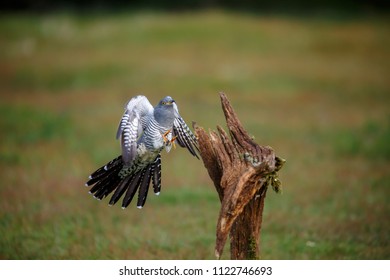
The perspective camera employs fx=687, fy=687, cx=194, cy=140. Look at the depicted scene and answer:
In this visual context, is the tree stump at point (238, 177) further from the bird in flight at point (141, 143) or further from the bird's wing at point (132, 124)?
the bird's wing at point (132, 124)

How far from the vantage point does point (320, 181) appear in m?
12.4

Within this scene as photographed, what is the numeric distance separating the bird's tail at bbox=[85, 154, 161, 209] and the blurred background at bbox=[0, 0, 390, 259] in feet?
6.13

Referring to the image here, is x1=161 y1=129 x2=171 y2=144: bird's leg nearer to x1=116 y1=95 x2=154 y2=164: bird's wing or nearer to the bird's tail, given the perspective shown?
x1=116 y1=95 x2=154 y2=164: bird's wing

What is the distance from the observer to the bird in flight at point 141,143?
5.94 meters

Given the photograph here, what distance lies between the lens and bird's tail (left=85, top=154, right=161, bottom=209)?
636cm

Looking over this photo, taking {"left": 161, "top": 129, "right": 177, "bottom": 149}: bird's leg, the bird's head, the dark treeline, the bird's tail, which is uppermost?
the dark treeline

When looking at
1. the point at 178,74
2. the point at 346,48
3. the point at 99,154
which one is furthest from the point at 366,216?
the point at 346,48

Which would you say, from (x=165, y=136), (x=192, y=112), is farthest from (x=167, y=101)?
(x=192, y=112)

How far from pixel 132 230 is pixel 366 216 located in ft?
11.3

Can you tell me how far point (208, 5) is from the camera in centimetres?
3644

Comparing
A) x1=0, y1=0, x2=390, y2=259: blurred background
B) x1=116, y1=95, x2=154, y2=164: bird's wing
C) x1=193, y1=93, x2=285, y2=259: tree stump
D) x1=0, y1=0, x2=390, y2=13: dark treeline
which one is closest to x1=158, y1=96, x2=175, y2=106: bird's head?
x1=116, y1=95, x2=154, y2=164: bird's wing

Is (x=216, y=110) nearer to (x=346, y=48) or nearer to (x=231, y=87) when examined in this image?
(x=231, y=87)

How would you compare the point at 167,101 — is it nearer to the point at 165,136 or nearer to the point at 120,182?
the point at 165,136

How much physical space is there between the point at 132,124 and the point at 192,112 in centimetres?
1250
